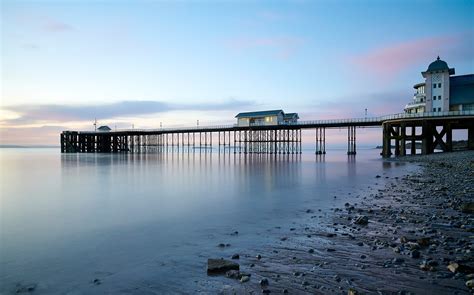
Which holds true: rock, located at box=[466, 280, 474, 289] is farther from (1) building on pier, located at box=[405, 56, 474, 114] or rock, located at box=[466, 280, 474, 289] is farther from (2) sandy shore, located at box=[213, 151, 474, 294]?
(1) building on pier, located at box=[405, 56, 474, 114]

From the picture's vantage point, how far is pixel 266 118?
6372 centimetres

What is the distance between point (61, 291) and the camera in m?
4.96

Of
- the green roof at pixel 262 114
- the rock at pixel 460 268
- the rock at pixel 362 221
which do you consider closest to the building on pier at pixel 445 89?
the green roof at pixel 262 114

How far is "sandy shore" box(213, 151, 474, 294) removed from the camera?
4.61 meters

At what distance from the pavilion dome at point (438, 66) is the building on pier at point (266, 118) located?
2451 centimetres

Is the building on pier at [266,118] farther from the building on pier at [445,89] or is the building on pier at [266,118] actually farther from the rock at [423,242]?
the rock at [423,242]

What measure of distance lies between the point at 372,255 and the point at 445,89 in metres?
46.0

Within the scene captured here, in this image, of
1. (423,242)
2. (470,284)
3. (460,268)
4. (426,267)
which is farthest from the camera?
(423,242)

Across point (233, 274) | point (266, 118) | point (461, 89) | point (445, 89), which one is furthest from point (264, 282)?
point (266, 118)

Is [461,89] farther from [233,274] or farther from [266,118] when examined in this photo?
[233,274]

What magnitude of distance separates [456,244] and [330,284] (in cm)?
297

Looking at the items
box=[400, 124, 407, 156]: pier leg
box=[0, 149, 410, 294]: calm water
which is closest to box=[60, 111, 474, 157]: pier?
box=[400, 124, 407, 156]: pier leg

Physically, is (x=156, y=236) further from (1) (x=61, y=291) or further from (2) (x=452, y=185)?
(2) (x=452, y=185)

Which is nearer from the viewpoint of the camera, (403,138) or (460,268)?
(460,268)
